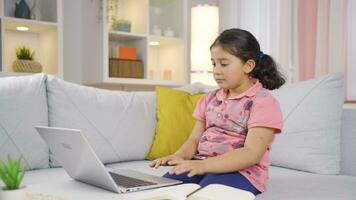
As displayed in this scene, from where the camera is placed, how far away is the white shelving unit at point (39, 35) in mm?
2502

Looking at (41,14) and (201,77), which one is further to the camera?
(201,77)

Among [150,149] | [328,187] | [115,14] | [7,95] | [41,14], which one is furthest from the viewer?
[115,14]

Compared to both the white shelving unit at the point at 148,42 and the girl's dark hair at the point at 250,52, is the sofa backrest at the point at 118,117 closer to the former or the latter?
the girl's dark hair at the point at 250,52

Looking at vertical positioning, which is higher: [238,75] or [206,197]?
[238,75]

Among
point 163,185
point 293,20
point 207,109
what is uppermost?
point 293,20

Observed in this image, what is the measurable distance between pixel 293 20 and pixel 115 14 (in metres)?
1.24

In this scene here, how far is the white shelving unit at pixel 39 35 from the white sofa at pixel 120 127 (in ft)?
2.87

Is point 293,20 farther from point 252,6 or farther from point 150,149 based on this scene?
point 150,149

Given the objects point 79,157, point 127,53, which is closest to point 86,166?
point 79,157

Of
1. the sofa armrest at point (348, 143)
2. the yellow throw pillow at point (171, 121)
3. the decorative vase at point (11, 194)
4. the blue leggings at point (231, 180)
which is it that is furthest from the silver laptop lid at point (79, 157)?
the sofa armrest at point (348, 143)

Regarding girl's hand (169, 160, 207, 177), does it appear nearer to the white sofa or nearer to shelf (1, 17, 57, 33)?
the white sofa

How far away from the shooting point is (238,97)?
4.37 ft

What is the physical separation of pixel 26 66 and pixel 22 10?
37cm

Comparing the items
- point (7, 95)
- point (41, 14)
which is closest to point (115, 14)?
point (41, 14)
